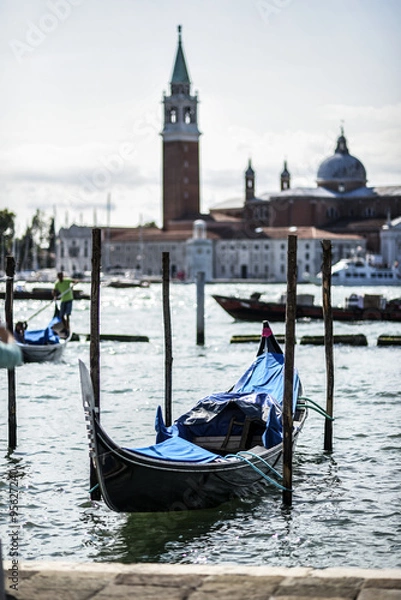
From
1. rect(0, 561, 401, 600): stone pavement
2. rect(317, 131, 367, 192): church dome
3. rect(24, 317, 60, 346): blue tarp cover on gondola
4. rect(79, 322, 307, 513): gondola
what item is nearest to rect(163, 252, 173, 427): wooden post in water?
rect(79, 322, 307, 513): gondola

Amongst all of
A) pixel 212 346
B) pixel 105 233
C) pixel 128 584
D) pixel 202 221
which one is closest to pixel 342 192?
pixel 202 221

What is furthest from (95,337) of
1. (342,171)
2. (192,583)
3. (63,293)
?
(342,171)

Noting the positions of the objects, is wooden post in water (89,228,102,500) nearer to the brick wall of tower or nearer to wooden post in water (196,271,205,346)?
wooden post in water (196,271,205,346)

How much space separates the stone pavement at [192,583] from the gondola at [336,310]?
24.6 m

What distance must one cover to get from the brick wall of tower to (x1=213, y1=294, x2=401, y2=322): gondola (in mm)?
56237

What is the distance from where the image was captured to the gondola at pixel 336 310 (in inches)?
1176

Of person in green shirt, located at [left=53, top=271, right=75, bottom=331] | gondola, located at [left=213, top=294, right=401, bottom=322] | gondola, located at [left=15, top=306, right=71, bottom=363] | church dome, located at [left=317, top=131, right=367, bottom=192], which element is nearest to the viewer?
gondola, located at [left=15, top=306, right=71, bottom=363]

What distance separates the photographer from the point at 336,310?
3019 cm

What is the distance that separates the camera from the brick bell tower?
86812 mm

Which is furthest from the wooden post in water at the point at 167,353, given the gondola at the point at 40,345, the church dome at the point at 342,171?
the church dome at the point at 342,171

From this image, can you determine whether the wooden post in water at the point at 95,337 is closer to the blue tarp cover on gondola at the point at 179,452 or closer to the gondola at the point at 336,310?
the blue tarp cover on gondola at the point at 179,452

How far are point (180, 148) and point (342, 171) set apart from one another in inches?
567

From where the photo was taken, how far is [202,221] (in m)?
87.6

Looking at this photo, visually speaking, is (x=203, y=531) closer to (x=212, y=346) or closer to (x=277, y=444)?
(x=277, y=444)
